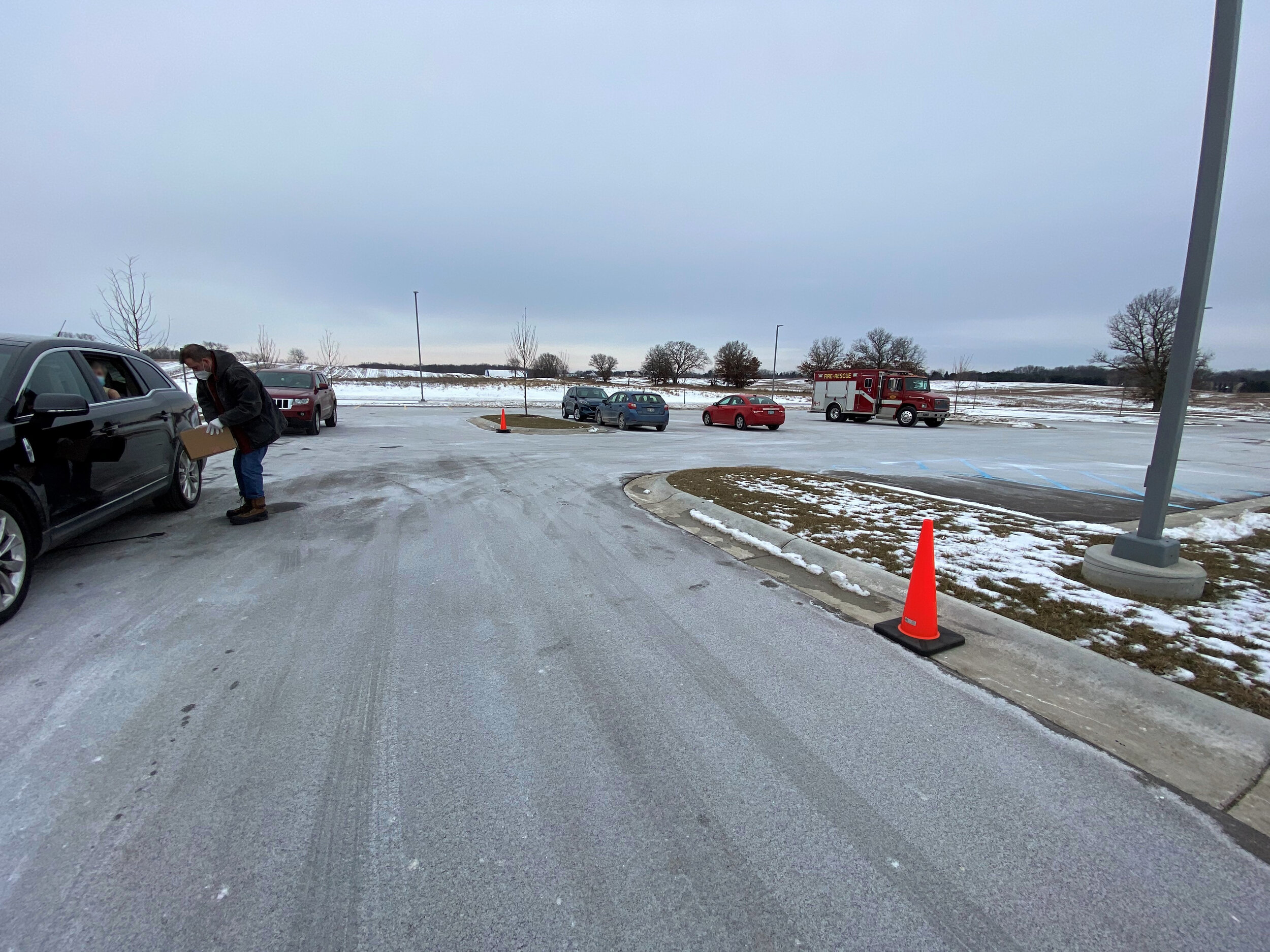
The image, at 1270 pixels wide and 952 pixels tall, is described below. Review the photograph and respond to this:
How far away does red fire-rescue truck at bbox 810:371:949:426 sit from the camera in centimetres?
2688

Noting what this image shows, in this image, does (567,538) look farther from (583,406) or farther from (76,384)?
(583,406)

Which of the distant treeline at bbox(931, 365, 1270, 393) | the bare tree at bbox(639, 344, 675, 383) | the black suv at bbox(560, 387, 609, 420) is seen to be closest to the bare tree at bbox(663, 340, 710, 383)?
the bare tree at bbox(639, 344, 675, 383)

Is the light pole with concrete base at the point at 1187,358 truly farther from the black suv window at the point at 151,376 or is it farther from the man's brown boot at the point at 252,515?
the black suv window at the point at 151,376

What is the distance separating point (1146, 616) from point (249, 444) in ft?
25.8

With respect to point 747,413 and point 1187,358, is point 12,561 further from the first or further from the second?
point 747,413

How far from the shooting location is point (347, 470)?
9.55 m

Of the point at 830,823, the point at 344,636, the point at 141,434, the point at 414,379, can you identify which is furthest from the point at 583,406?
the point at 414,379

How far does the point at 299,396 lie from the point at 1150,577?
1648cm

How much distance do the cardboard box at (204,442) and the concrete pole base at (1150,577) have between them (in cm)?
795

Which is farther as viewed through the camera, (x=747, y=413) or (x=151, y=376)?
(x=747, y=413)

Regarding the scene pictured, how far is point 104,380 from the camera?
5133 mm

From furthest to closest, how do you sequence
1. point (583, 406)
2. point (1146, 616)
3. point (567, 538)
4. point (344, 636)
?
point (583, 406) < point (567, 538) < point (1146, 616) < point (344, 636)

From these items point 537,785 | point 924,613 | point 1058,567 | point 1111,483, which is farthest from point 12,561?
point 1111,483

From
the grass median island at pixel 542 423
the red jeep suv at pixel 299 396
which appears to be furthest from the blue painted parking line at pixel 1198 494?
the red jeep suv at pixel 299 396
